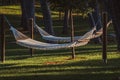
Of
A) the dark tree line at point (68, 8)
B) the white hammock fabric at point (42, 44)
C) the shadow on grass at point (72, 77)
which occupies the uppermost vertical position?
the dark tree line at point (68, 8)

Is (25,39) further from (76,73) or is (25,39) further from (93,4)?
(93,4)

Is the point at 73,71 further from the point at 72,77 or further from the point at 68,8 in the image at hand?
the point at 68,8

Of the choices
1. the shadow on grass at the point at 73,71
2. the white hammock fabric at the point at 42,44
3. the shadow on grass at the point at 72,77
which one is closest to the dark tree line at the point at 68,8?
the shadow on grass at the point at 72,77

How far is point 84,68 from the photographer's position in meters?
12.8

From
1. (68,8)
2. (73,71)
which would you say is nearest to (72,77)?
(73,71)

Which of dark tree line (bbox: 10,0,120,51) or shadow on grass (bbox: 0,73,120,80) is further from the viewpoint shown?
shadow on grass (bbox: 0,73,120,80)

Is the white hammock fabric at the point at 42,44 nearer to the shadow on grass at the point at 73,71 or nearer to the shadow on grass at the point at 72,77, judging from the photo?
the shadow on grass at the point at 73,71

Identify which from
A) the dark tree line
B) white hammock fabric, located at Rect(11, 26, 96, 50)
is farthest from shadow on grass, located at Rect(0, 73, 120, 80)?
white hammock fabric, located at Rect(11, 26, 96, 50)

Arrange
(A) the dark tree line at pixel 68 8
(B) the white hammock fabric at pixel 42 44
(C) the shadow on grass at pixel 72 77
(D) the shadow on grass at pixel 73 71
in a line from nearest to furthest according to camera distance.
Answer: (A) the dark tree line at pixel 68 8 < (C) the shadow on grass at pixel 72 77 < (D) the shadow on grass at pixel 73 71 < (B) the white hammock fabric at pixel 42 44

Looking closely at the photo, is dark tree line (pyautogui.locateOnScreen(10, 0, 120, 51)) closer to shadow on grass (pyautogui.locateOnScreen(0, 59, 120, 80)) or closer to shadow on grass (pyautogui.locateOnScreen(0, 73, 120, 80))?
shadow on grass (pyautogui.locateOnScreen(0, 73, 120, 80))

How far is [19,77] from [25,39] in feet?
15.1

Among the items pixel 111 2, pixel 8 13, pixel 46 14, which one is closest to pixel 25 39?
pixel 111 2

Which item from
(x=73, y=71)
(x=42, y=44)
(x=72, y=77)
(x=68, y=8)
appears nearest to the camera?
(x=72, y=77)

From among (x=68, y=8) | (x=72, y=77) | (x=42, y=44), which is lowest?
(x=72, y=77)
